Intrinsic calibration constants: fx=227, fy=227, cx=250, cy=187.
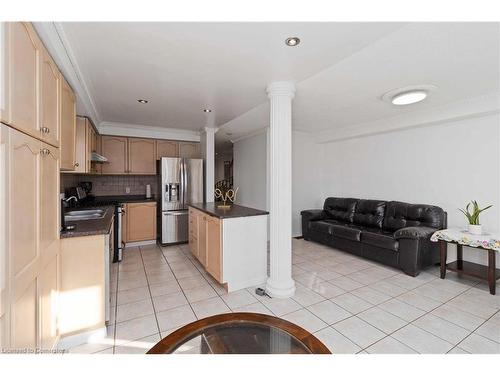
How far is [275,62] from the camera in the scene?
2.10 metres

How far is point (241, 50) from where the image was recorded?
1908mm

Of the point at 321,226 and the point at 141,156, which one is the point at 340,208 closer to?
the point at 321,226

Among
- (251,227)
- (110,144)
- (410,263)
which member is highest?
(110,144)

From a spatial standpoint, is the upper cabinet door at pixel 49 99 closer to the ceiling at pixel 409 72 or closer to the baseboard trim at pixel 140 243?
the ceiling at pixel 409 72

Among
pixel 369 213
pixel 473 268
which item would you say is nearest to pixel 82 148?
pixel 369 213

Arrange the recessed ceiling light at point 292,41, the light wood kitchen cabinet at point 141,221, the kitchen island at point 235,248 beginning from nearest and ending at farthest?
1. the recessed ceiling light at point 292,41
2. the kitchen island at point 235,248
3. the light wood kitchen cabinet at point 141,221

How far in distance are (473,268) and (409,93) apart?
7.85ft

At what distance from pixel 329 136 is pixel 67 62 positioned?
14.7 ft

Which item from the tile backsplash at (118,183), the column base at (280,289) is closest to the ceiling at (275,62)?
the tile backsplash at (118,183)

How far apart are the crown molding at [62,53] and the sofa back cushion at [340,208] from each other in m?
4.51

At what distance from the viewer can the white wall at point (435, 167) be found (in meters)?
3.05

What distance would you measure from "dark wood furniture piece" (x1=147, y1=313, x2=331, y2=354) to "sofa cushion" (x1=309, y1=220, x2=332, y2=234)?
10.3 feet

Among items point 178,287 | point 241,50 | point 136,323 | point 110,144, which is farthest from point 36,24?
point 110,144
